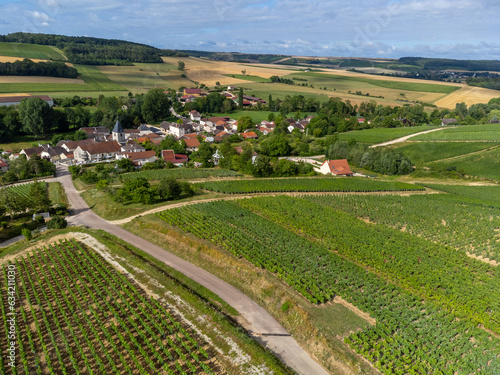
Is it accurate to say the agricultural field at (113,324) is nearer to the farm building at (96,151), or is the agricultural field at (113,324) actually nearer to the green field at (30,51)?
the farm building at (96,151)

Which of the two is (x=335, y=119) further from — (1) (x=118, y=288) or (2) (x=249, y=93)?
(1) (x=118, y=288)

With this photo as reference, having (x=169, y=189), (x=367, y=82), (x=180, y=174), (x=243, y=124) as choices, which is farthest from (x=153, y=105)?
(x=367, y=82)

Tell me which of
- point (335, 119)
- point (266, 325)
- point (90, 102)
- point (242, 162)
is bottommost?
point (266, 325)

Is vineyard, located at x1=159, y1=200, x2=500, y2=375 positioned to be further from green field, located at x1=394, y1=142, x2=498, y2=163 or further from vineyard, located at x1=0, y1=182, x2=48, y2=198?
green field, located at x1=394, y1=142, x2=498, y2=163

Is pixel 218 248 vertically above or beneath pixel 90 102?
beneath

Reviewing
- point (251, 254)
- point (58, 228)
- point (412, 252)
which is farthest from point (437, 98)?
point (58, 228)

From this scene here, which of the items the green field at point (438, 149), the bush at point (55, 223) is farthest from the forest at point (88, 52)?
the green field at point (438, 149)

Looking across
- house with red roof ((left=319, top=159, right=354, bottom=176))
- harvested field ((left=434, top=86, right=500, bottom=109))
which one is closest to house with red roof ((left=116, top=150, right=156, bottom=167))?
house with red roof ((left=319, top=159, right=354, bottom=176))
